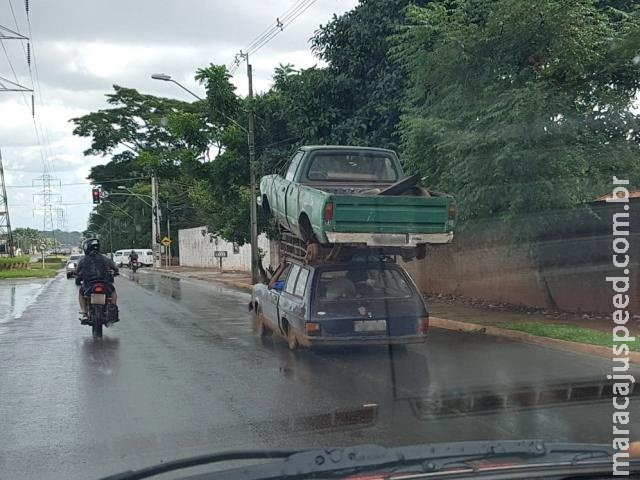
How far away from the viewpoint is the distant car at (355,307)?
9.52 m

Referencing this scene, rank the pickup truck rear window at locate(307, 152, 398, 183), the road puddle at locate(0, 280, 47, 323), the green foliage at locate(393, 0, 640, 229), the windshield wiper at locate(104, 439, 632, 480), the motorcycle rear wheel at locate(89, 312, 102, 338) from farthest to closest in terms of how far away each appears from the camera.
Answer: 1. the road puddle at locate(0, 280, 47, 323)
2. the motorcycle rear wheel at locate(89, 312, 102, 338)
3. the green foliage at locate(393, 0, 640, 229)
4. the pickup truck rear window at locate(307, 152, 398, 183)
5. the windshield wiper at locate(104, 439, 632, 480)

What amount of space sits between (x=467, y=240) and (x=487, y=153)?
579cm

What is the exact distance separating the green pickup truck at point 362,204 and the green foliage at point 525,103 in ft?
5.86

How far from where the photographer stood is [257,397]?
7.59 metres

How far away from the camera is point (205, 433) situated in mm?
6121

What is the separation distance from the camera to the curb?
9.89m

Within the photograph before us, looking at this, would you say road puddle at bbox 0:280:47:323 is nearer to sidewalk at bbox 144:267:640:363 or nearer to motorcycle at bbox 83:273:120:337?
motorcycle at bbox 83:273:120:337

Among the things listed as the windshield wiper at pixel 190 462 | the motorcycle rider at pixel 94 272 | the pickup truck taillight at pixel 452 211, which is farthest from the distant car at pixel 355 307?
the windshield wiper at pixel 190 462

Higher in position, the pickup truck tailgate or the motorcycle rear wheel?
the pickup truck tailgate

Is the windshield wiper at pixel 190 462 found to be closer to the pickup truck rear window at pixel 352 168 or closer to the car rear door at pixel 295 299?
the car rear door at pixel 295 299

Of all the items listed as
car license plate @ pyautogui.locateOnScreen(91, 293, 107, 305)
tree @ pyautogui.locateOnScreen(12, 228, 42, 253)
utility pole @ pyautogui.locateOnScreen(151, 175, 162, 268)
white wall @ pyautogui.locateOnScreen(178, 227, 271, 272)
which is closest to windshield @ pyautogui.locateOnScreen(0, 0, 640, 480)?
car license plate @ pyautogui.locateOnScreen(91, 293, 107, 305)

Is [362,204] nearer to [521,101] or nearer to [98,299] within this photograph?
[521,101]

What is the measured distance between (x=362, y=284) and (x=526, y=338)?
11.1 feet

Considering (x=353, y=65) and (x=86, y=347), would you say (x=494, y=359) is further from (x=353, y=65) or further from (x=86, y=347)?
(x=353, y=65)
